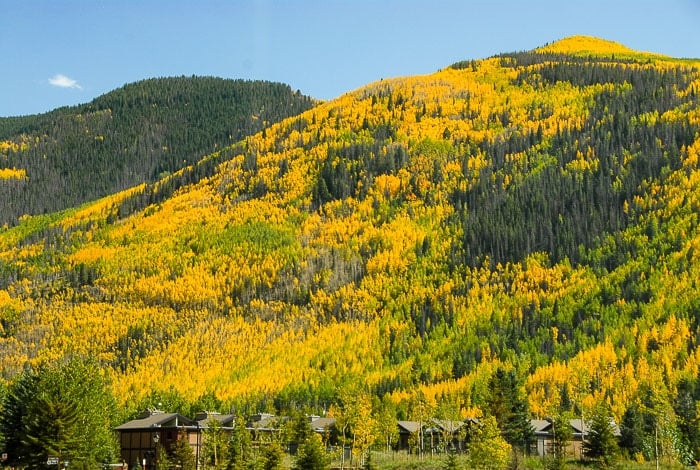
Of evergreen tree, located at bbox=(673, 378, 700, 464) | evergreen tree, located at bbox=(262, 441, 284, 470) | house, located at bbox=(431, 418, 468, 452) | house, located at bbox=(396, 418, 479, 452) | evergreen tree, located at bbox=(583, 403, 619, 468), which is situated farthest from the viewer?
house, located at bbox=(396, 418, 479, 452)

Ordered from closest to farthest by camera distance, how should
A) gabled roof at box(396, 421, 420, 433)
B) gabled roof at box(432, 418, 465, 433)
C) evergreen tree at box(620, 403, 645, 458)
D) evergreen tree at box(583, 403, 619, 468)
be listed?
1. evergreen tree at box(583, 403, 619, 468)
2. evergreen tree at box(620, 403, 645, 458)
3. gabled roof at box(432, 418, 465, 433)
4. gabled roof at box(396, 421, 420, 433)

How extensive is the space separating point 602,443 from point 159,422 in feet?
206

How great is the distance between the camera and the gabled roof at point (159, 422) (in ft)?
512

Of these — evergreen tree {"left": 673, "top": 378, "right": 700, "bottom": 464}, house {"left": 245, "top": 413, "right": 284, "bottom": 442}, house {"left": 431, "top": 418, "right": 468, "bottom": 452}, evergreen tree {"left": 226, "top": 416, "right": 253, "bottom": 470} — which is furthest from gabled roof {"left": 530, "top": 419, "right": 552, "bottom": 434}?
evergreen tree {"left": 226, "top": 416, "right": 253, "bottom": 470}

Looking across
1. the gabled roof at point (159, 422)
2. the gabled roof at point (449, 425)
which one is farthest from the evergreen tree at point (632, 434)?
the gabled roof at point (159, 422)

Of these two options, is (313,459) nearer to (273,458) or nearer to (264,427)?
(273,458)

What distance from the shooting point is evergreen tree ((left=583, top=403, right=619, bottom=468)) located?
143812 mm

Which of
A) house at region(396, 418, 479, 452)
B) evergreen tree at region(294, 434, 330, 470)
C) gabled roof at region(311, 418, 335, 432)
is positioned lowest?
evergreen tree at region(294, 434, 330, 470)

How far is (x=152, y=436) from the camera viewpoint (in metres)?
157

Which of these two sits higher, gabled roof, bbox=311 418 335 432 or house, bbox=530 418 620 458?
gabled roof, bbox=311 418 335 432

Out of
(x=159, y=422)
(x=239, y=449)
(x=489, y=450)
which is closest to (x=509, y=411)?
(x=489, y=450)

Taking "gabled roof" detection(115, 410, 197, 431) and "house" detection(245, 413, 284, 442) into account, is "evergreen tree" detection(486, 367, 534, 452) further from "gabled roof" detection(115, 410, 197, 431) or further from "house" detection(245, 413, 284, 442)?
"gabled roof" detection(115, 410, 197, 431)

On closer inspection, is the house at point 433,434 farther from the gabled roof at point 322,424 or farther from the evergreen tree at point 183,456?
the evergreen tree at point 183,456

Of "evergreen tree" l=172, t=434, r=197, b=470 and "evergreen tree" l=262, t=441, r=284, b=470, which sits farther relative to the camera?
"evergreen tree" l=172, t=434, r=197, b=470
